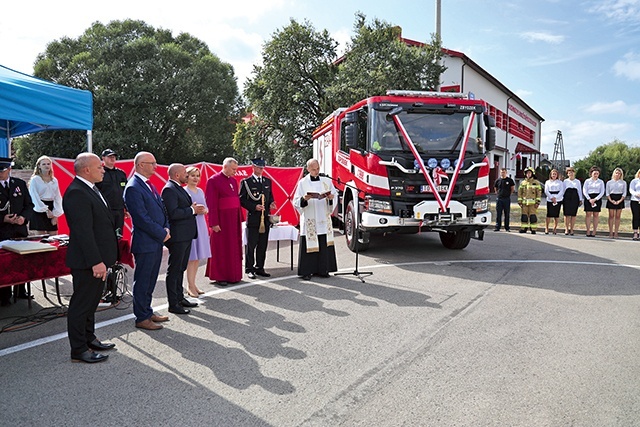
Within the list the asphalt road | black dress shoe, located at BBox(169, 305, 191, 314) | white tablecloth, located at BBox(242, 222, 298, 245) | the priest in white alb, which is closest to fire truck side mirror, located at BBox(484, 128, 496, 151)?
the asphalt road

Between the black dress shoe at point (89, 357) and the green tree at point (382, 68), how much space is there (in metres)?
18.8

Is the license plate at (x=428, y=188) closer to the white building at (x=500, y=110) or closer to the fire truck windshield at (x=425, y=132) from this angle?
the fire truck windshield at (x=425, y=132)

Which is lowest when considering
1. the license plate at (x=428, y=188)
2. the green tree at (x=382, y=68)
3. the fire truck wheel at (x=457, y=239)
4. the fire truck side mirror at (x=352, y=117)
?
the fire truck wheel at (x=457, y=239)

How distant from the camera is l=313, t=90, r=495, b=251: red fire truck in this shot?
8789mm

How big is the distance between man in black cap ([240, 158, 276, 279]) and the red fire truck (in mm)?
1550

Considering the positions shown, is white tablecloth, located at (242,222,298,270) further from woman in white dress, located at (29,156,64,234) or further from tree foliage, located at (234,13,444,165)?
tree foliage, located at (234,13,444,165)

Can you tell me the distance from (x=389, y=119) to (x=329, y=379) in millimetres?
6232

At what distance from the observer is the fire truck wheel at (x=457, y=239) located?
10.3 m

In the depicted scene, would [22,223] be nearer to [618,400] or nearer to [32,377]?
[32,377]

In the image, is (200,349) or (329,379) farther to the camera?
(200,349)

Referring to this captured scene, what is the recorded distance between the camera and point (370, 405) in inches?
134

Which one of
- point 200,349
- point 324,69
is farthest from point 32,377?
point 324,69

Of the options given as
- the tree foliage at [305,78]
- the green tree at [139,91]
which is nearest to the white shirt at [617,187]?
the tree foliage at [305,78]

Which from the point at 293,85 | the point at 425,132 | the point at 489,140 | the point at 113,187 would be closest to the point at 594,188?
the point at 489,140
